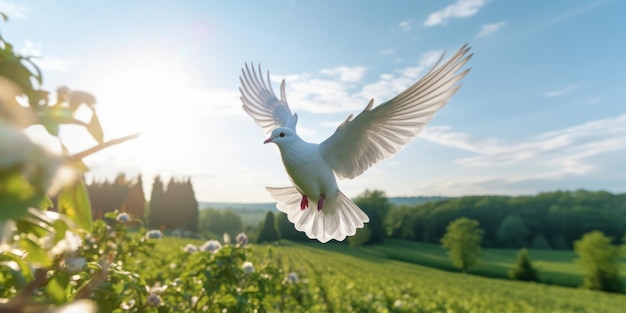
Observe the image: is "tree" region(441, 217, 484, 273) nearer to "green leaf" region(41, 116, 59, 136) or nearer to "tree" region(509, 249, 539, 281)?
"tree" region(509, 249, 539, 281)

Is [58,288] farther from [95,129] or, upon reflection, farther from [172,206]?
[172,206]


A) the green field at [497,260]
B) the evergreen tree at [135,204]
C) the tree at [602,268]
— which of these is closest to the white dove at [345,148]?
the evergreen tree at [135,204]

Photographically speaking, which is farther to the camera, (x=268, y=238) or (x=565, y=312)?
(x=268, y=238)

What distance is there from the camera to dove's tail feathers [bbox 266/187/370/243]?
2406 mm

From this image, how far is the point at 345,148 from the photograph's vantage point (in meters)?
2.34

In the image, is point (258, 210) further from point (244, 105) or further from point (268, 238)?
point (244, 105)

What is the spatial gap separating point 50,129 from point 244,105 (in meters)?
2.78

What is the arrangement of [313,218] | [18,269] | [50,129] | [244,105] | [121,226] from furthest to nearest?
[121,226] < [244,105] < [313,218] < [18,269] < [50,129]

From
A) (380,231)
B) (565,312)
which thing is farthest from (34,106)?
(380,231)

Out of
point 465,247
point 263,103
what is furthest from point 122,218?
point 465,247

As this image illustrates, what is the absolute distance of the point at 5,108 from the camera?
30 cm

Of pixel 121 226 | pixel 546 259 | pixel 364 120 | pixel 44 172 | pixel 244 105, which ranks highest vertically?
pixel 244 105

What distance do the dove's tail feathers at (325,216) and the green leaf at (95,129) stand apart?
179cm

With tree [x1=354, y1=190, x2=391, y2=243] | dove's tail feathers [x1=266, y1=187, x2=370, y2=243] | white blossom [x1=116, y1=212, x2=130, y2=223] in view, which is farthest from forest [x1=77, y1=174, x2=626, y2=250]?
dove's tail feathers [x1=266, y1=187, x2=370, y2=243]
